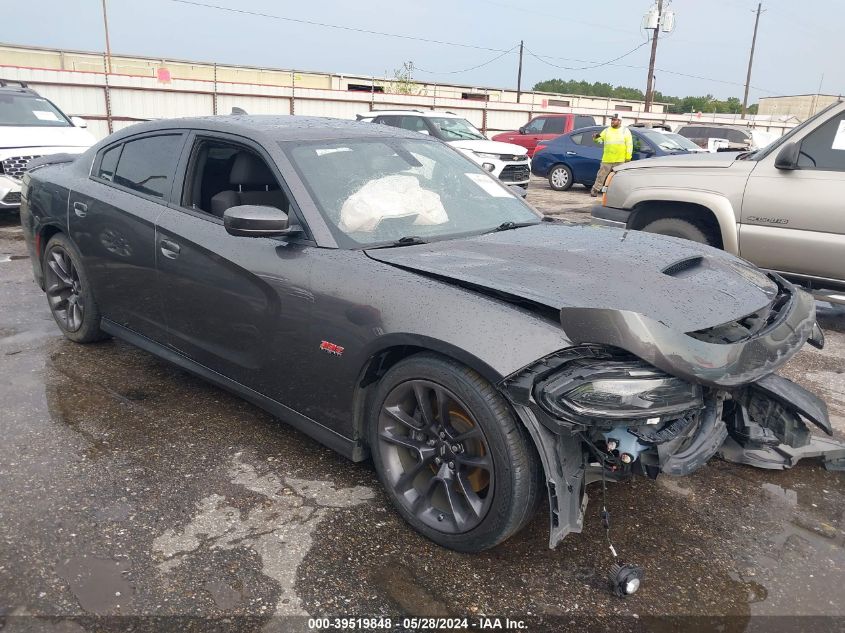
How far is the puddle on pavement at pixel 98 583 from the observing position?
242 centimetres

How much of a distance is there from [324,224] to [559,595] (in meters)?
1.82

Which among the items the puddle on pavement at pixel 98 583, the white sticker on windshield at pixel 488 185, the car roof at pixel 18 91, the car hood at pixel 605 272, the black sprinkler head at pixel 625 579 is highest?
the car roof at pixel 18 91

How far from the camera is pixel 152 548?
2.73 m

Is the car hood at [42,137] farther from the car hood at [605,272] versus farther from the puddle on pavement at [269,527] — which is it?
the car hood at [605,272]

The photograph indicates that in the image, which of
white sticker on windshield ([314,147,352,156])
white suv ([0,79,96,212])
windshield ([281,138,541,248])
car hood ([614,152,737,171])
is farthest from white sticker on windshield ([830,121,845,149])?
white suv ([0,79,96,212])

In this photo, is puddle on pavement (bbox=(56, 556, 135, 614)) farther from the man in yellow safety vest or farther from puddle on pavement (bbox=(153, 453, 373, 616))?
the man in yellow safety vest

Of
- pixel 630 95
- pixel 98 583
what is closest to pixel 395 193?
pixel 98 583

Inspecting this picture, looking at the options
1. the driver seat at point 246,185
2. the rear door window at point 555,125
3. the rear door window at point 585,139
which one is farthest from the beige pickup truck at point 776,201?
the rear door window at point 555,125

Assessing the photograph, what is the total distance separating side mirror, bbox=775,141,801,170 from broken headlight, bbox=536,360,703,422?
4.03 m

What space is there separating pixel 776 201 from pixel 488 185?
9.59 feet

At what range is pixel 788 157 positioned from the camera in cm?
554

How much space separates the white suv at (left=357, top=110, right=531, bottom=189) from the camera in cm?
A: 1362

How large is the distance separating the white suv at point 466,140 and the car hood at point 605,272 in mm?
10383

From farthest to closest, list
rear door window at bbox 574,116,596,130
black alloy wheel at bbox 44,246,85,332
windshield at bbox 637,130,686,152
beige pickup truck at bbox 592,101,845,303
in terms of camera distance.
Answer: rear door window at bbox 574,116,596,130
windshield at bbox 637,130,686,152
beige pickup truck at bbox 592,101,845,303
black alloy wheel at bbox 44,246,85,332
